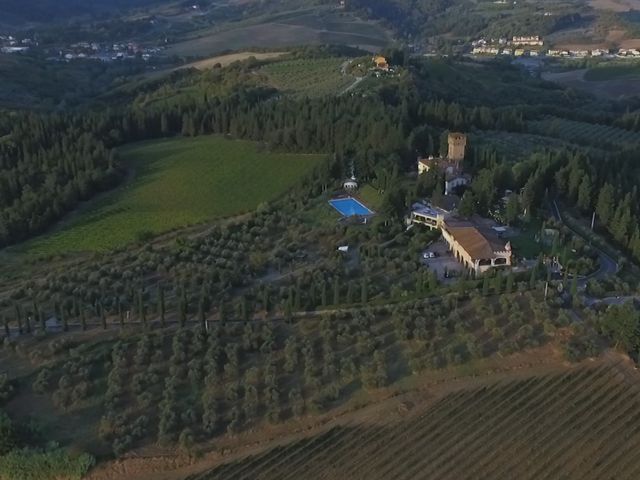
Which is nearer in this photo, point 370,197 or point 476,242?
point 476,242

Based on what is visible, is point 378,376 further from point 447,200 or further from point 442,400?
point 447,200

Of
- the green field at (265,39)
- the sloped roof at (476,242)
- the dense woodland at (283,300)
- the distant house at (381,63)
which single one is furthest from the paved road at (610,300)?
the green field at (265,39)

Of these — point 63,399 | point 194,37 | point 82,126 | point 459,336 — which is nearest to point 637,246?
point 459,336

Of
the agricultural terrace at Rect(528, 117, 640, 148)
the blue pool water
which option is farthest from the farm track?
the agricultural terrace at Rect(528, 117, 640, 148)

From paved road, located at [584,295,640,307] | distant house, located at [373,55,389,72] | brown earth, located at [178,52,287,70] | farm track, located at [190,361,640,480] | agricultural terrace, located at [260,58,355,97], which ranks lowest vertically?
brown earth, located at [178,52,287,70]

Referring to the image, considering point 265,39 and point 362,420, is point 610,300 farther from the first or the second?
point 265,39

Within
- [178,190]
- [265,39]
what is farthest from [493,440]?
[265,39]

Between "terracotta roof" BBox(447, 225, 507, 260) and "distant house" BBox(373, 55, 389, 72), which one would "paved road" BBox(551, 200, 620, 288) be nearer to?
"terracotta roof" BBox(447, 225, 507, 260)
